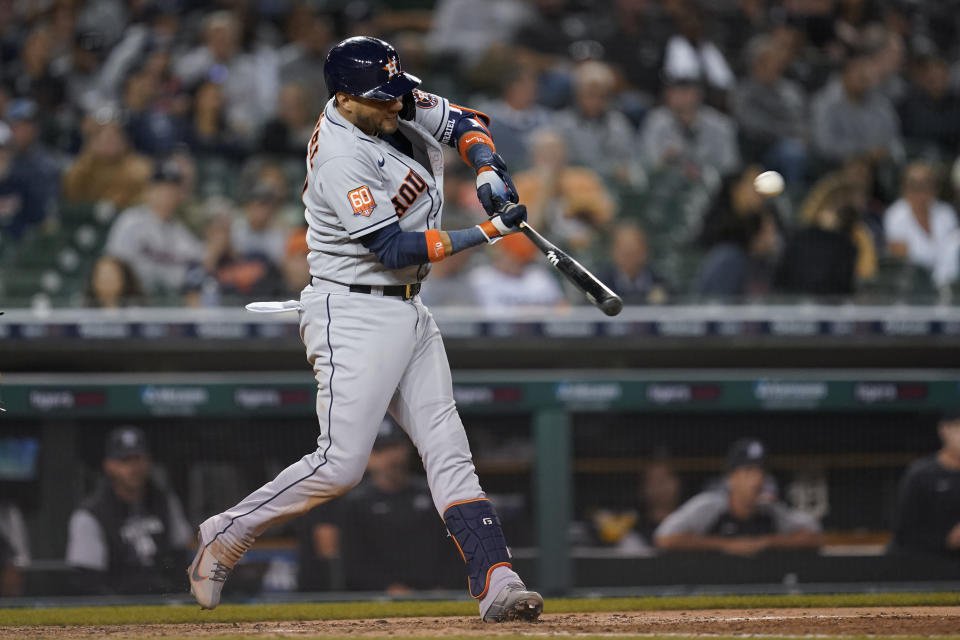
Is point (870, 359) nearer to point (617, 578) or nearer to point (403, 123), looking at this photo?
point (617, 578)

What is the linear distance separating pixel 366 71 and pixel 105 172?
14.1 ft

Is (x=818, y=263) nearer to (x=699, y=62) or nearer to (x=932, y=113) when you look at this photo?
(x=699, y=62)

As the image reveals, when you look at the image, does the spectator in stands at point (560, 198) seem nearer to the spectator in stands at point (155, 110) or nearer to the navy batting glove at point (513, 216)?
the spectator in stands at point (155, 110)

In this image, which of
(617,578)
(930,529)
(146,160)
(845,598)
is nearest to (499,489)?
(617,578)

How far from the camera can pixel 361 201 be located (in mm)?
3621

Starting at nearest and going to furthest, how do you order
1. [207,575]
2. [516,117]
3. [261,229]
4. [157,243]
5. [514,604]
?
[514,604], [207,575], [157,243], [261,229], [516,117]

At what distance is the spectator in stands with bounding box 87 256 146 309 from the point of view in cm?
621

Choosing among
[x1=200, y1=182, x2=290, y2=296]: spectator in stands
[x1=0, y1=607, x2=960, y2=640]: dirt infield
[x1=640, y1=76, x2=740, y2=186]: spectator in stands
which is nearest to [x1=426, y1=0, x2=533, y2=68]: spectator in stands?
[x1=640, y1=76, x2=740, y2=186]: spectator in stands

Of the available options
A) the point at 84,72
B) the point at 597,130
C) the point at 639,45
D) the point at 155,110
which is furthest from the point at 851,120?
the point at 84,72

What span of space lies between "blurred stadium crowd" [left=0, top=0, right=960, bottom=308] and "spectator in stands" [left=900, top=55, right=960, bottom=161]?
0.06 feet

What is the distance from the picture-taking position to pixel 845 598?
4.85m

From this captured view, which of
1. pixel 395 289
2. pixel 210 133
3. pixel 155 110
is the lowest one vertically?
pixel 395 289

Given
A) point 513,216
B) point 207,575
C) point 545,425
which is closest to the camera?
point 513,216

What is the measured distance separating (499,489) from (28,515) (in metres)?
1.94
